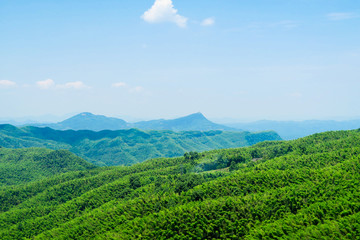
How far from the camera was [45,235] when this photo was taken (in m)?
63.5

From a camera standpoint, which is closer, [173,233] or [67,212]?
[173,233]

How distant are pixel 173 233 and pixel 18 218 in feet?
254

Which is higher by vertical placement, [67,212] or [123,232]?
[123,232]

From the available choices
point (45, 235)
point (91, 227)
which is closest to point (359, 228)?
point (91, 227)

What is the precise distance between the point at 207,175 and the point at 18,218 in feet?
239

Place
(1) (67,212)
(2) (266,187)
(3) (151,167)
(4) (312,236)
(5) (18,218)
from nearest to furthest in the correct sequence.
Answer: (4) (312,236)
(2) (266,187)
(1) (67,212)
(5) (18,218)
(3) (151,167)

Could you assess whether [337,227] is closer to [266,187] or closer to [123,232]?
[266,187]

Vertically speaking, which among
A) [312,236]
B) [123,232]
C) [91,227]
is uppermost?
[312,236]

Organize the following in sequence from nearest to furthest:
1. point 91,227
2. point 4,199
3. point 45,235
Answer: point 91,227 < point 45,235 < point 4,199

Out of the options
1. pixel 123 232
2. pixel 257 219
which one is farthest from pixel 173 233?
pixel 257 219

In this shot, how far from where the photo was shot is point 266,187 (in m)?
53.6

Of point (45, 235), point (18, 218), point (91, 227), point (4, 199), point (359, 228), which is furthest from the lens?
point (4, 199)

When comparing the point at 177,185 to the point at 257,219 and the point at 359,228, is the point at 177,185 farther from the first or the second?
the point at 359,228

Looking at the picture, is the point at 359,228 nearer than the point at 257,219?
Yes
